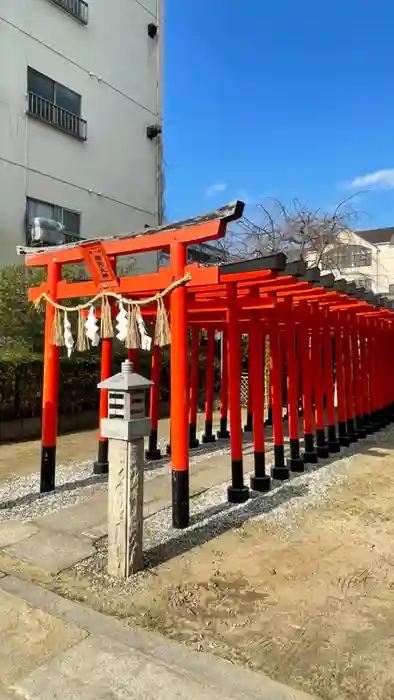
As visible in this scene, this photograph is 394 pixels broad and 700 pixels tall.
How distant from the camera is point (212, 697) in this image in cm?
232

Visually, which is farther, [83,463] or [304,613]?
[83,463]

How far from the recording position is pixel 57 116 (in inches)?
480

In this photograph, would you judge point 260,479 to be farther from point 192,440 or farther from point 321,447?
point 192,440

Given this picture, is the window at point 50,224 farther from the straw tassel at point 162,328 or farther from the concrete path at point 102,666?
the concrete path at point 102,666

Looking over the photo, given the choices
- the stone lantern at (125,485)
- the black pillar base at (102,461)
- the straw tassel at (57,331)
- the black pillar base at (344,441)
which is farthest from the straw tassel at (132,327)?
the black pillar base at (344,441)

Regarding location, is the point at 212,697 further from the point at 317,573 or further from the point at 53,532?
the point at 53,532

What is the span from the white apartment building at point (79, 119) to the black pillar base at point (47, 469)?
6472 mm

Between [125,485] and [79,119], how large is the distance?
11.8m

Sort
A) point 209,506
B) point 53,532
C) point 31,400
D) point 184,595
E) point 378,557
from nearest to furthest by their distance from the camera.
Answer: point 184,595, point 378,557, point 53,532, point 209,506, point 31,400

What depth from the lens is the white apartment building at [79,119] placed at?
436 inches

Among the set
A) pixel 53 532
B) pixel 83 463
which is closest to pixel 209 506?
pixel 53 532

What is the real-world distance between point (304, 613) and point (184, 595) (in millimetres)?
775

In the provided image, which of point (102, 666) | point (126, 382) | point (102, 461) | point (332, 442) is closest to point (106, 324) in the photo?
point (126, 382)

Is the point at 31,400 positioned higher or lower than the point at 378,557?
higher
